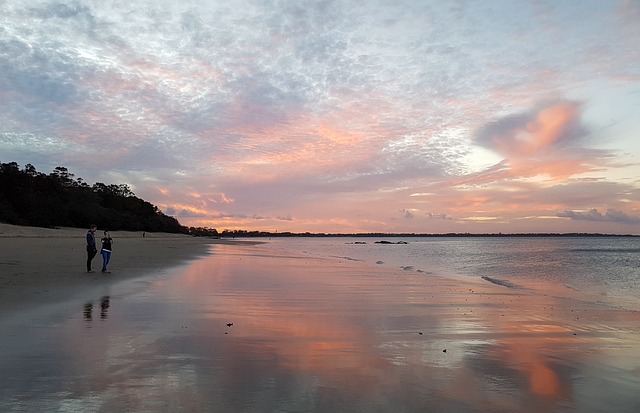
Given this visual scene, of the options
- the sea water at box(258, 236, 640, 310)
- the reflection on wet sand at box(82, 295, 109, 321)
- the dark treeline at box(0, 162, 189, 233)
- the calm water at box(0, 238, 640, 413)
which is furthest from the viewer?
the dark treeline at box(0, 162, 189, 233)

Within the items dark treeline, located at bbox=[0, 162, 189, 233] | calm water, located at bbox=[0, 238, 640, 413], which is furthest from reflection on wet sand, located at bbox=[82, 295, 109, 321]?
dark treeline, located at bbox=[0, 162, 189, 233]

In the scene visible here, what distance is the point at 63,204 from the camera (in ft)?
313

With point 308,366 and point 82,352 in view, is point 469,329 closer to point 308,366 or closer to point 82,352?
point 308,366

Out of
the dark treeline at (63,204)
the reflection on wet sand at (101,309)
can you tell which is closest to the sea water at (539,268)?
the reflection on wet sand at (101,309)

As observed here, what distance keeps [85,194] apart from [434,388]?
402ft

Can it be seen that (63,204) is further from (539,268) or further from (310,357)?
(310,357)

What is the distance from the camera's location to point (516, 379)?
21.4 feet

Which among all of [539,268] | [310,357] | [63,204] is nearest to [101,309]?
[310,357]

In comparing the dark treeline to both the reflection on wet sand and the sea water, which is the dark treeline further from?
the reflection on wet sand

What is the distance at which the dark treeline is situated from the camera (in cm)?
8175

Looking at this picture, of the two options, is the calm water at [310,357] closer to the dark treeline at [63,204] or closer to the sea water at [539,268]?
the sea water at [539,268]

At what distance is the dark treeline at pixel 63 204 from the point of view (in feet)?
268

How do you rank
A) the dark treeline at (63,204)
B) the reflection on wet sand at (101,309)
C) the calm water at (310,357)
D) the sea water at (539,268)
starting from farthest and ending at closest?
1. the dark treeline at (63,204)
2. the sea water at (539,268)
3. the reflection on wet sand at (101,309)
4. the calm water at (310,357)

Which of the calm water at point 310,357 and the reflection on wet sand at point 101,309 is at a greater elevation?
the reflection on wet sand at point 101,309
